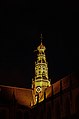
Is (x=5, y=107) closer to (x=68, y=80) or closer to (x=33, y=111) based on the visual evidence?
(x=33, y=111)

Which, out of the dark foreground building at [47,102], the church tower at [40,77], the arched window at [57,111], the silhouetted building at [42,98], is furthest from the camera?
the church tower at [40,77]

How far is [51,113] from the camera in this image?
144ft

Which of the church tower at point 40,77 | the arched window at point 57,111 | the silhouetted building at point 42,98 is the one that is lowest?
the arched window at point 57,111

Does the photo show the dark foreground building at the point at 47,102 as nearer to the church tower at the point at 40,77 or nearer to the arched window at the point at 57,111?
the arched window at the point at 57,111

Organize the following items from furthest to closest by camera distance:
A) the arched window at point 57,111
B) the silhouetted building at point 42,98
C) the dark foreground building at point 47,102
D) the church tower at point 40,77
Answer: the church tower at point 40,77
the arched window at point 57,111
the silhouetted building at point 42,98
the dark foreground building at point 47,102

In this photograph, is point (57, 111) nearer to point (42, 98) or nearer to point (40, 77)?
point (42, 98)

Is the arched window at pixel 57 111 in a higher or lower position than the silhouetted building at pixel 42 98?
lower

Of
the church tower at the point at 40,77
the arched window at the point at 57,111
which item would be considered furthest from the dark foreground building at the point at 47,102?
the church tower at the point at 40,77

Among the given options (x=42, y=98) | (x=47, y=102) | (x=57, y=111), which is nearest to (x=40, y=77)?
(x=42, y=98)

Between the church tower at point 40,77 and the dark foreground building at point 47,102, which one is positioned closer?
the dark foreground building at point 47,102

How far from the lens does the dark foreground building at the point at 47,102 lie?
4044 cm

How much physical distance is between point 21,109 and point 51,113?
22.0ft

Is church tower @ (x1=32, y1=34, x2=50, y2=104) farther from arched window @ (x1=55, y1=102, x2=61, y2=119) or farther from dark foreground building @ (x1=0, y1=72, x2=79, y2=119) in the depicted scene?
arched window @ (x1=55, y1=102, x2=61, y2=119)

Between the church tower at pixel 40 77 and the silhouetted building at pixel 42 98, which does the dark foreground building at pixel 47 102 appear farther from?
the church tower at pixel 40 77
